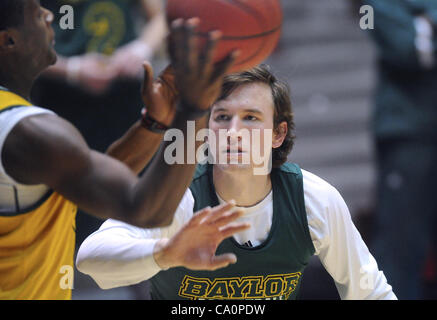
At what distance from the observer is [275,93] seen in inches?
138

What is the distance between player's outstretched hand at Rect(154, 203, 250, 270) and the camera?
263cm

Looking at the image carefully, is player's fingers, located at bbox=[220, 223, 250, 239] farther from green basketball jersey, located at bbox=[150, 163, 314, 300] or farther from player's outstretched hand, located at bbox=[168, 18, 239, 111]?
green basketball jersey, located at bbox=[150, 163, 314, 300]

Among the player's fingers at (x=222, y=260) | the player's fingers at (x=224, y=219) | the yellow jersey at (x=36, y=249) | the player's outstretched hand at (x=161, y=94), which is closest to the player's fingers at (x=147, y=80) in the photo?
the player's outstretched hand at (x=161, y=94)

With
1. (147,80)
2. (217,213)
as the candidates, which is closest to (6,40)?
(147,80)

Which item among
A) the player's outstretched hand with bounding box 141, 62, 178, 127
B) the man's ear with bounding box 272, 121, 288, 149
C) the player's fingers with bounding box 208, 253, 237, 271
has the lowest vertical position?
the player's fingers with bounding box 208, 253, 237, 271

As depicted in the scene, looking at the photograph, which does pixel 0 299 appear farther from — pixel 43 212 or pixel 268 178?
pixel 268 178

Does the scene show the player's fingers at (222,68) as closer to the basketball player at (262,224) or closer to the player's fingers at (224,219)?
the player's fingers at (224,219)

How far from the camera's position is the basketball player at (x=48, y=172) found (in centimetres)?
233

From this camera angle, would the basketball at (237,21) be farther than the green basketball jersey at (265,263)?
No

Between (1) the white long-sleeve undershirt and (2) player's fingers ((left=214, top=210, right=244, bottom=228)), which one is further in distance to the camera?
(1) the white long-sleeve undershirt

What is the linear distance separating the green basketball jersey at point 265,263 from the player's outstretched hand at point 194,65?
44.4 inches

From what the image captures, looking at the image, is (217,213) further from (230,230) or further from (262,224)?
(262,224)

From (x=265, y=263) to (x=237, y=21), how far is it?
1194 mm

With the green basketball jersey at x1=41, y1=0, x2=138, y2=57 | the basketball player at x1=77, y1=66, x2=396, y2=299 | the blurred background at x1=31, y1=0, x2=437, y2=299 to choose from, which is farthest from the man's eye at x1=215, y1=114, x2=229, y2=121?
the blurred background at x1=31, y1=0, x2=437, y2=299
